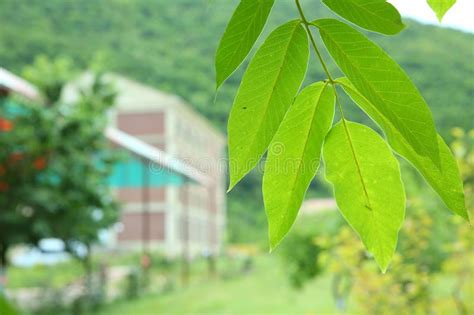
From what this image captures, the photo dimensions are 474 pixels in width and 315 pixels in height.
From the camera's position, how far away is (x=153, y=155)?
19.1ft

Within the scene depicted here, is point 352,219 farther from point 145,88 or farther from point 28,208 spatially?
point 145,88

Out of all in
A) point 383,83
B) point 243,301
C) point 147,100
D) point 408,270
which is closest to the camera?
point 383,83

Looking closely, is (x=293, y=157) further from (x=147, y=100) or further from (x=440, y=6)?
(x=147, y=100)

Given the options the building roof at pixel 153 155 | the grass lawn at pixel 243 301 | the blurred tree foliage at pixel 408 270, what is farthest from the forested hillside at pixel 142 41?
the blurred tree foliage at pixel 408 270

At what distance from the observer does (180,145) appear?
12.1 m

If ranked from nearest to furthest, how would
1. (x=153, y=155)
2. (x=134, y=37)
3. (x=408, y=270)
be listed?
(x=408, y=270)
(x=153, y=155)
(x=134, y=37)

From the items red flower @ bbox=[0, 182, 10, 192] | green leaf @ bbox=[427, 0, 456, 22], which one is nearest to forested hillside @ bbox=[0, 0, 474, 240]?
red flower @ bbox=[0, 182, 10, 192]

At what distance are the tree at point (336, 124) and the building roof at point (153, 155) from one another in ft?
14.2

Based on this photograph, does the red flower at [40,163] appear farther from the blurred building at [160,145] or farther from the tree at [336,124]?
the blurred building at [160,145]

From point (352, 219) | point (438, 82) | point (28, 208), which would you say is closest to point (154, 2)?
point (438, 82)

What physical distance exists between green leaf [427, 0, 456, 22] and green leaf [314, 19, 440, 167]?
4 cm

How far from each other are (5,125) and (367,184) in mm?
3790

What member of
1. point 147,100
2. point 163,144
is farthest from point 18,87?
point 163,144

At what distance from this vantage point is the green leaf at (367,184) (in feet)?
0.67
